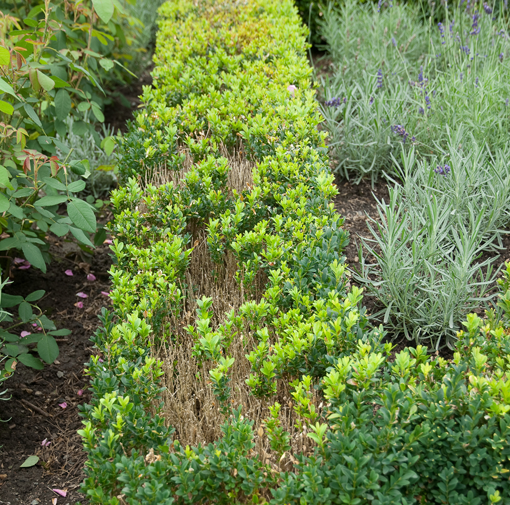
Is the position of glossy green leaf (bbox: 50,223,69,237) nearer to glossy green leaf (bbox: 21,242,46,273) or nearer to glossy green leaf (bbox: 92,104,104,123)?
glossy green leaf (bbox: 21,242,46,273)

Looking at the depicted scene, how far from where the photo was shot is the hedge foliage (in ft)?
5.17

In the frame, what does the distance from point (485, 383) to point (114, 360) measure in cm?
137

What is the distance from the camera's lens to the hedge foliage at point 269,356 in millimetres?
1577

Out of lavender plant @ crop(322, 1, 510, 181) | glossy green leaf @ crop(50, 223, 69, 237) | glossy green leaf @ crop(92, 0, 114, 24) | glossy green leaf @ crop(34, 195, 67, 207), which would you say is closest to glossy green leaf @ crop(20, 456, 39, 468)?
glossy green leaf @ crop(50, 223, 69, 237)

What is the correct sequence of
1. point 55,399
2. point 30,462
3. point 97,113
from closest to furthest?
point 30,462 → point 55,399 → point 97,113

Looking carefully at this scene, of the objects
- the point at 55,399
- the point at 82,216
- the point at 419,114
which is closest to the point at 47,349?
the point at 55,399

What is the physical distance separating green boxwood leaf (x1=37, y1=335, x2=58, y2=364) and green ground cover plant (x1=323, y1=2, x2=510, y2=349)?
1.68 metres

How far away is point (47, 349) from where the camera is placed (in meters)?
2.51

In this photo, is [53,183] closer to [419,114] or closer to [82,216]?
[82,216]

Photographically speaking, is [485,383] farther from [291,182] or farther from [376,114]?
[376,114]

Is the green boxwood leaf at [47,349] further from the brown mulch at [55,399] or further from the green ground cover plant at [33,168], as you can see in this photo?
the brown mulch at [55,399]

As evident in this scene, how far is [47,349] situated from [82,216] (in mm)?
745

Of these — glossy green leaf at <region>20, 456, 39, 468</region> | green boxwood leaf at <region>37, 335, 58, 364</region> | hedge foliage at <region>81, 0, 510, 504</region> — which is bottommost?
glossy green leaf at <region>20, 456, 39, 468</region>

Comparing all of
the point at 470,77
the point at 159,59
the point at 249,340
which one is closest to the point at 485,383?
the point at 249,340
